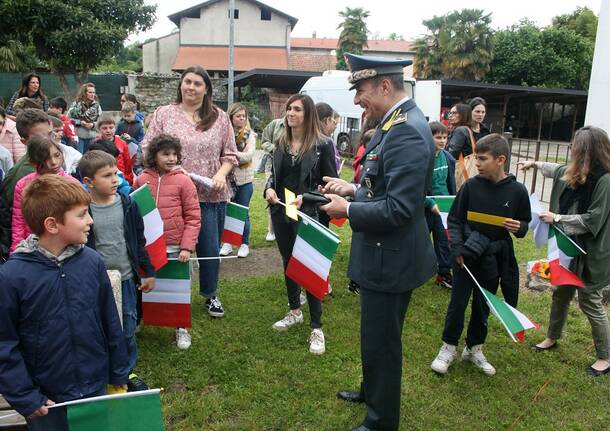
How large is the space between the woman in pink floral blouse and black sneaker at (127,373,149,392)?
4.04ft

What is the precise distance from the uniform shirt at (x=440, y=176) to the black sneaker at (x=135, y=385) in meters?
3.41

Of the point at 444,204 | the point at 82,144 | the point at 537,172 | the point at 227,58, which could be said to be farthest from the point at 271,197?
the point at 227,58

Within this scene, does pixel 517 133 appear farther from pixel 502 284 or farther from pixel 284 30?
pixel 502 284

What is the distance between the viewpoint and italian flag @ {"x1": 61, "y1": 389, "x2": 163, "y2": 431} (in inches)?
78.6

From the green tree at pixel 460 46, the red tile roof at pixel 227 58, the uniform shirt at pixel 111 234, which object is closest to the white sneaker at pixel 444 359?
the uniform shirt at pixel 111 234

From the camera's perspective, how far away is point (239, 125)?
20.5ft

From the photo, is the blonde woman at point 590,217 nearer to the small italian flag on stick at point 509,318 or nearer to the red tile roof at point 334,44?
the small italian flag on stick at point 509,318

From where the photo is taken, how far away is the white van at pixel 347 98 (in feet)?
52.7

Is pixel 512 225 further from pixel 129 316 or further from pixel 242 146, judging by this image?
pixel 242 146

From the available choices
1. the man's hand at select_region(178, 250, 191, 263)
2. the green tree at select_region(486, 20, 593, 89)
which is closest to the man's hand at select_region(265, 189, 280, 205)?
the man's hand at select_region(178, 250, 191, 263)

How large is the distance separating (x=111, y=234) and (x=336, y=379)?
189 cm

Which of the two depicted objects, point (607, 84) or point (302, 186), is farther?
point (607, 84)

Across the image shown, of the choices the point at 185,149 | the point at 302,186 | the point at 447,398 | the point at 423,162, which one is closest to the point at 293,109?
→ the point at 302,186

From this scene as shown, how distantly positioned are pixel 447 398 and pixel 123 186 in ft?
9.64
